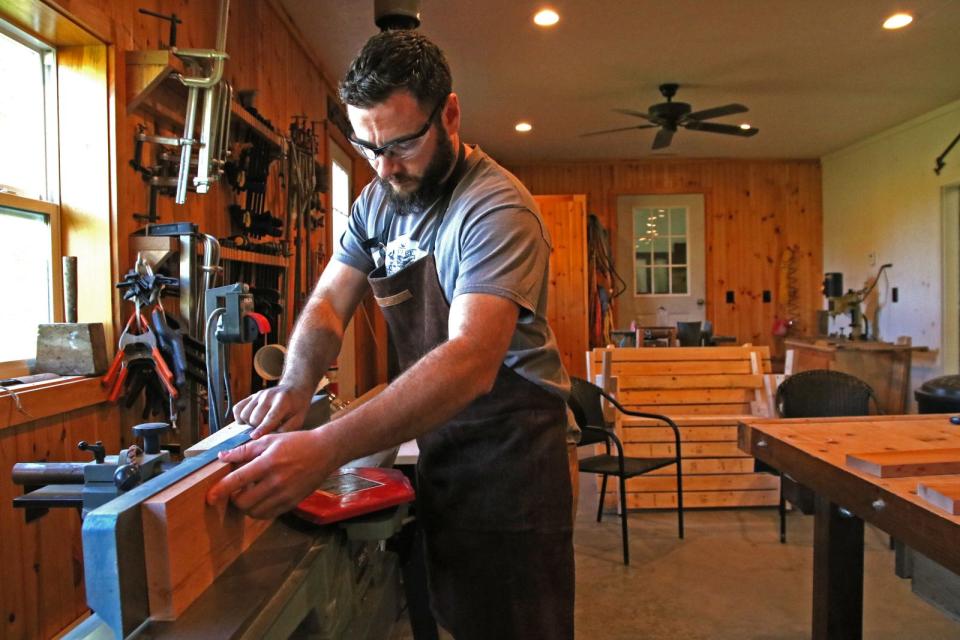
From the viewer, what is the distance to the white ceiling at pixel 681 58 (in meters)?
3.60

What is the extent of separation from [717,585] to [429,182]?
2.28m

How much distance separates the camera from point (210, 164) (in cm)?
197

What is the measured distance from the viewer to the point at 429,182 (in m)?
1.22

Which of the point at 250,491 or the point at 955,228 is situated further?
the point at 955,228

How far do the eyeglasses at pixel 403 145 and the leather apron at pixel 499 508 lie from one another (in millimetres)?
111

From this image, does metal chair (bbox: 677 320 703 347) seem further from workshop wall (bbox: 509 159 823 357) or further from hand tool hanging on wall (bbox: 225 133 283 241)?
hand tool hanging on wall (bbox: 225 133 283 241)

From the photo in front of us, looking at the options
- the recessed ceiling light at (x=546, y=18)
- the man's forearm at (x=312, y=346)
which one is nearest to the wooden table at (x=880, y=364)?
the recessed ceiling light at (x=546, y=18)

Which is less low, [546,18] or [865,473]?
[546,18]

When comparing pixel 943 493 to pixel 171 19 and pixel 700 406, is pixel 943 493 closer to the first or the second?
pixel 171 19

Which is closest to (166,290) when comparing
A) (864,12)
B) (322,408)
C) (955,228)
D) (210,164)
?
(210,164)

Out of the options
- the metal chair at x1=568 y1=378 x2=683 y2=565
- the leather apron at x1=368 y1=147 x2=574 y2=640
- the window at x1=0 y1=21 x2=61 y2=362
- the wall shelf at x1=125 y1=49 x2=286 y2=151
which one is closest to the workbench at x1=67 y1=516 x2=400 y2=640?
the leather apron at x1=368 y1=147 x2=574 y2=640

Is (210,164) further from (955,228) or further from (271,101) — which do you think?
(955,228)

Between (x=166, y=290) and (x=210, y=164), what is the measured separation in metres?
0.39

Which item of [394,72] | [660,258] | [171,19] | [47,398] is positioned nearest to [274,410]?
[394,72]
